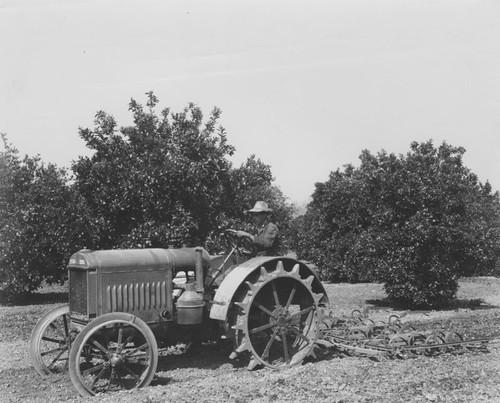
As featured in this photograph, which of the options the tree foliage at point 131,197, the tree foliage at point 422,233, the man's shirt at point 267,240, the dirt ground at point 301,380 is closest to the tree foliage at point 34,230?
the tree foliage at point 131,197

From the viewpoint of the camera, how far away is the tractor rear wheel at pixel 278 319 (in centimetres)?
696

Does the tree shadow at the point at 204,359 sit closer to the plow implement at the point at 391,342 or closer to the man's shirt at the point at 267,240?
the plow implement at the point at 391,342

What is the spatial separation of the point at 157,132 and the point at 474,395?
432 inches

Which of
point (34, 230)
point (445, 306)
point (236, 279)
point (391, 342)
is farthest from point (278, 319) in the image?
point (34, 230)

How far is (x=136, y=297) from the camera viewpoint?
6.89 meters

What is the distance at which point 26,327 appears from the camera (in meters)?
11.6

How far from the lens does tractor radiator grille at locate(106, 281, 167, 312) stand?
673 centimetres

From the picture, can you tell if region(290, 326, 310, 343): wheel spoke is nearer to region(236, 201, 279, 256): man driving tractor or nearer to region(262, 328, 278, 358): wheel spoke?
region(262, 328, 278, 358): wheel spoke

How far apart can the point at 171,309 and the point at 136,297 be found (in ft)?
A: 1.64

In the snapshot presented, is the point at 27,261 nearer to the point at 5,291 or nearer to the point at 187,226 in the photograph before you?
the point at 5,291

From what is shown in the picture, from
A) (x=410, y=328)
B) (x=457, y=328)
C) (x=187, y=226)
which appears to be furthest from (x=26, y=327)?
(x=457, y=328)

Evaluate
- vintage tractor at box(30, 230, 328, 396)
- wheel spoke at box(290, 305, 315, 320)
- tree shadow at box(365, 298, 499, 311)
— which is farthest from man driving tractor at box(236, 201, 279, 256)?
→ tree shadow at box(365, 298, 499, 311)

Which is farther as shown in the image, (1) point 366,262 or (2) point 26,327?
(1) point 366,262

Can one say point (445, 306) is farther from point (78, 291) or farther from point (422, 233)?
point (78, 291)
